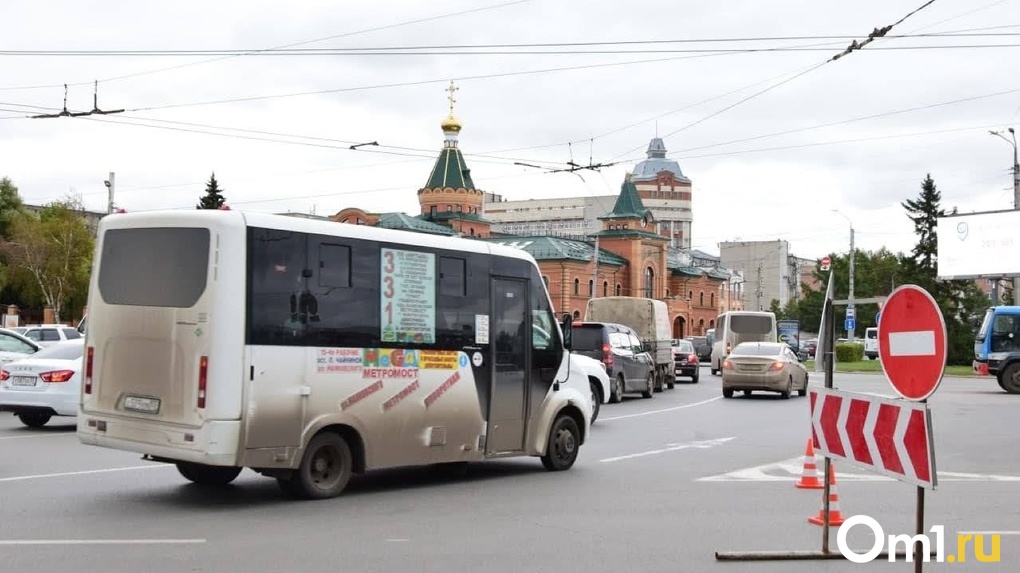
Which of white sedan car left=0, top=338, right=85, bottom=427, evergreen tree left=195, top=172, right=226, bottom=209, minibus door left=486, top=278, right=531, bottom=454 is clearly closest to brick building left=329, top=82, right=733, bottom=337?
evergreen tree left=195, top=172, right=226, bottom=209

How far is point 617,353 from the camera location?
29078 mm

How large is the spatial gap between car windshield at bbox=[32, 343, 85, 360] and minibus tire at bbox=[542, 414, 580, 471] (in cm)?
917

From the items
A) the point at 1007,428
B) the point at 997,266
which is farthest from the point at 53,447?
the point at 997,266

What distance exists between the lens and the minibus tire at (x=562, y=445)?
46.0ft

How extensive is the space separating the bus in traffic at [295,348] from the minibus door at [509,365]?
0.9 inches

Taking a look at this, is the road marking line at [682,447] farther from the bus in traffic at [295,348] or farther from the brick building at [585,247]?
the brick building at [585,247]

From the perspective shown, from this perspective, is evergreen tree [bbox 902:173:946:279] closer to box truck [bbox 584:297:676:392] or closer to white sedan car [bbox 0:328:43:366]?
box truck [bbox 584:297:676:392]

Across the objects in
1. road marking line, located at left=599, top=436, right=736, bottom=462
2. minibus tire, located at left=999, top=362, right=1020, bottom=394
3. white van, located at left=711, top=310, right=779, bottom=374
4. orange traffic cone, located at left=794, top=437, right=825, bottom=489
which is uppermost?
white van, located at left=711, top=310, right=779, bottom=374

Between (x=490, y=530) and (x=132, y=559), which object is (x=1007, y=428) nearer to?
(x=490, y=530)

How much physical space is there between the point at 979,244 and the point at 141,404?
52.0 m

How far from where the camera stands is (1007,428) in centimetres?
2241

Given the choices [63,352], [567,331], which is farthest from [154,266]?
[63,352]

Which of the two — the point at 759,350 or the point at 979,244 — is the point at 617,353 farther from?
the point at 979,244

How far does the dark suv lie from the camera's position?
90.8 feet
